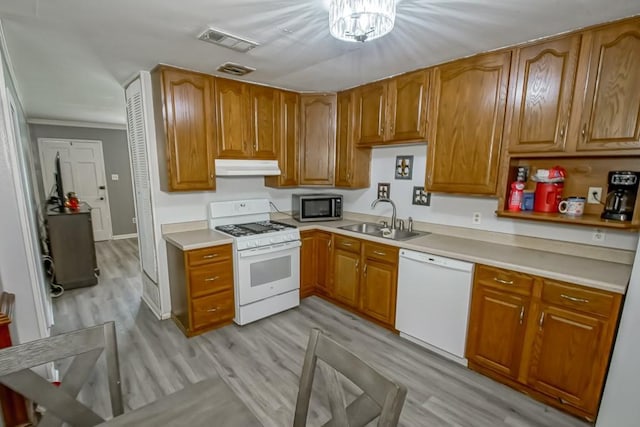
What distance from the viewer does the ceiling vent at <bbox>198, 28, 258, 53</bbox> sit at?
192 cm

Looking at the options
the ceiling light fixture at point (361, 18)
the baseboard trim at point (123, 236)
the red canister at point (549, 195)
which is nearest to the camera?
the ceiling light fixture at point (361, 18)

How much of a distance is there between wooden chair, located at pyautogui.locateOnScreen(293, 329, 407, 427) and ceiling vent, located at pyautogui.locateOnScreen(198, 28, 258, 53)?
6.30 feet

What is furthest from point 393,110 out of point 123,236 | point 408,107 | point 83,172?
point 123,236

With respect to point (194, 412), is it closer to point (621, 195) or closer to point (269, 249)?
point (269, 249)

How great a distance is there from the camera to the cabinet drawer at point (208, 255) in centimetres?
260

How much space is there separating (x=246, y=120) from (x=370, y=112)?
128cm

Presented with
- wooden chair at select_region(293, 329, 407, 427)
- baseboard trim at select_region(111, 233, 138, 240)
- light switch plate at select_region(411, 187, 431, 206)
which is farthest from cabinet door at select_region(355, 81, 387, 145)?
baseboard trim at select_region(111, 233, 138, 240)

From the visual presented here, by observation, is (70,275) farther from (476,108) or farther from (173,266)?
(476,108)

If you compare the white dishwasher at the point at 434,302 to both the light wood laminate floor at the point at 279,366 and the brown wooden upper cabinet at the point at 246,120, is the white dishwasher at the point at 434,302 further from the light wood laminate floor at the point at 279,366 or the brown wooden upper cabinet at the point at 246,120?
the brown wooden upper cabinet at the point at 246,120

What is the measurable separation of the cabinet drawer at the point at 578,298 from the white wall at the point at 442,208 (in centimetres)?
57

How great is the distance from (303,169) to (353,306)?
1.65 metres

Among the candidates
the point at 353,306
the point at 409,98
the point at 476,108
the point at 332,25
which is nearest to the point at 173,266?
the point at 353,306

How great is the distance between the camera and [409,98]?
2711 mm

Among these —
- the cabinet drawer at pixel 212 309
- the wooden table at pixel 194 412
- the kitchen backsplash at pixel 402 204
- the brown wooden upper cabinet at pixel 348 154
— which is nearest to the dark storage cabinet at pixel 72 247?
the kitchen backsplash at pixel 402 204
